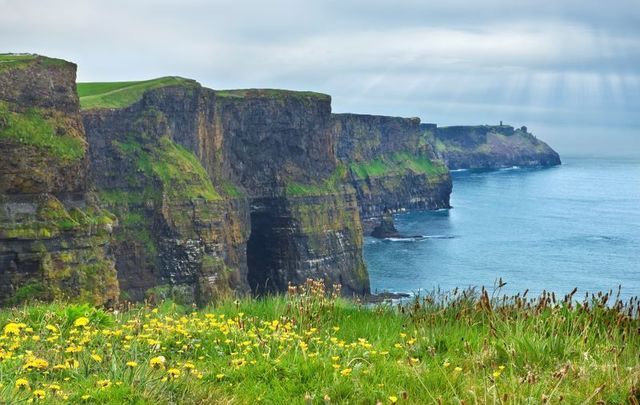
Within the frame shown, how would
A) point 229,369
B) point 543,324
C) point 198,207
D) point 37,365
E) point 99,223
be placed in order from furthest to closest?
1. point 198,207
2. point 99,223
3. point 543,324
4. point 229,369
5. point 37,365

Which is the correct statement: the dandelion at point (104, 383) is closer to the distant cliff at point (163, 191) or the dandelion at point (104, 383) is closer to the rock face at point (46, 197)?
the distant cliff at point (163, 191)

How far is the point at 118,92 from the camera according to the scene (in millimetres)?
108125

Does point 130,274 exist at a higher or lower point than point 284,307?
lower

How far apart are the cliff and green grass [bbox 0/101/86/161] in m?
23.1

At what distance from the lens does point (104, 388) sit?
8000 millimetres

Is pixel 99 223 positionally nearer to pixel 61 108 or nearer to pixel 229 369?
pixel 61 108

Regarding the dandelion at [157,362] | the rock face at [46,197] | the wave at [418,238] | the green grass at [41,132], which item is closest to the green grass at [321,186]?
the wave at [418,238]

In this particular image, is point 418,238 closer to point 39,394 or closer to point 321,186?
point 321,186

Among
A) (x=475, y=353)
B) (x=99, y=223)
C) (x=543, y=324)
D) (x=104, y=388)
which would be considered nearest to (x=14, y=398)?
(x=104, y=388)

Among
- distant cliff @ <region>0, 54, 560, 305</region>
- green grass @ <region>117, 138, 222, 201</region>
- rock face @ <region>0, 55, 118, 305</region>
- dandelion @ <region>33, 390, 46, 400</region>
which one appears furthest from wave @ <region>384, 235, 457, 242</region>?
dandelion @ <region>33, 390, 46, 400</region>

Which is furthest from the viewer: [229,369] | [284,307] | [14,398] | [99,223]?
[99,223]

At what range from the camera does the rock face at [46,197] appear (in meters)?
67.8

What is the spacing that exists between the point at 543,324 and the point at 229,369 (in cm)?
466

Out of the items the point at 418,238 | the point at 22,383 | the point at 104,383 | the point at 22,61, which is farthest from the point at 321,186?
the point at 22,383
